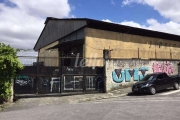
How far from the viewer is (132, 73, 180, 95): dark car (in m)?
13.8

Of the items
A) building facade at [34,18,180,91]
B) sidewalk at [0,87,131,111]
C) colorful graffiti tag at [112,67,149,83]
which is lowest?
sidewalk at [0,87,131,111]

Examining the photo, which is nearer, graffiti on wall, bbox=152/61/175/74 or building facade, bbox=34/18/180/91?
building facade, bbox=34/18/180/91

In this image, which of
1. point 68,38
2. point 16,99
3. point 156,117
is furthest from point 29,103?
point 68,38

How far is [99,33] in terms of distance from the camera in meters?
21.5

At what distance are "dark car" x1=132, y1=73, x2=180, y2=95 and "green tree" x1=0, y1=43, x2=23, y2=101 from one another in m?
8.55

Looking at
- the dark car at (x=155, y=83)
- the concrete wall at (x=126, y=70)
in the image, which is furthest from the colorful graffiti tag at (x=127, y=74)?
the dark car at (x=155, y=83)

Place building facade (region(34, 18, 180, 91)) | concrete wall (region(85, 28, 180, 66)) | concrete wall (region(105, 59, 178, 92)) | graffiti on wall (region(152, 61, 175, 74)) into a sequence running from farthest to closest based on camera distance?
concrete wall (region(85, 28, 180, 66)) → graffiti on wall (region(152, 61, 175, 74)) → building facade (region(34, 18, 180, 91)) → concrete wall (region(105, 59, 178, 92))

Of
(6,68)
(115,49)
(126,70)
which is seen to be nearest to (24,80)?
(6,68)

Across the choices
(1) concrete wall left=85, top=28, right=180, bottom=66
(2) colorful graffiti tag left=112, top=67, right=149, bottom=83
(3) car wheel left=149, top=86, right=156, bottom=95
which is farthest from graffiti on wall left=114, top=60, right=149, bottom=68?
(3) car wheel left=149, top=86, right=156, bottom=95

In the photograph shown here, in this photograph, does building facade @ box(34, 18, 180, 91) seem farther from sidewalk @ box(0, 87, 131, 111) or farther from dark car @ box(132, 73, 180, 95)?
dark car @ box(132, 73, 180, 95)

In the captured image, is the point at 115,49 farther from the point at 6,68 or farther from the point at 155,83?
the point at 6,68

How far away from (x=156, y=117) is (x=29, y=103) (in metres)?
7.83

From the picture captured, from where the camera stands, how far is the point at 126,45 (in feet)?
78.1

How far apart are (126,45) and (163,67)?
5339 millimetres
